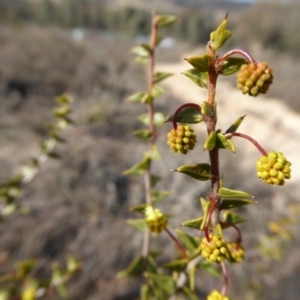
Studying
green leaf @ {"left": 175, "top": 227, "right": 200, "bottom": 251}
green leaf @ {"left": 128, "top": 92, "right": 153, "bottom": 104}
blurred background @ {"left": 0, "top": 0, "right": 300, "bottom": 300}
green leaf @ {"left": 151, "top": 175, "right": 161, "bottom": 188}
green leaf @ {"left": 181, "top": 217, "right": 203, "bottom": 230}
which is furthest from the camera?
blurred background @ {"left": 0, "top": 0, "right": 300, "bottom": 300}

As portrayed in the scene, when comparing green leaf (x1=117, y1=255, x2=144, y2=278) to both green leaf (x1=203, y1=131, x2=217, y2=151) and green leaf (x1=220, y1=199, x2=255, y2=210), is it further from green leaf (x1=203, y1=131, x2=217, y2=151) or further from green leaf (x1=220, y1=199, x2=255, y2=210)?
green leaf (x1=203, y1=131, x2=217, y2=151)

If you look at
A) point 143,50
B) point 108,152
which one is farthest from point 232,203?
point 108,152

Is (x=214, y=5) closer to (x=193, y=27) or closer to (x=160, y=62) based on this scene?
(x=193, y=27)

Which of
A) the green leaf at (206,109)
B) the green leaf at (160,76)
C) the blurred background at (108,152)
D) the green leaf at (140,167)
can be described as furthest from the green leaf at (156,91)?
Result: the green leaf at (206,109)

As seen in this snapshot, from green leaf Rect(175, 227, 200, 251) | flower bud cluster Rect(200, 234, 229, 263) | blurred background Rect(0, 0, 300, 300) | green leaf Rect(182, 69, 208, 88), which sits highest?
green leaf Rect(182, 69, 208, 88)

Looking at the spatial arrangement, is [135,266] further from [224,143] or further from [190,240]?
[224,143]

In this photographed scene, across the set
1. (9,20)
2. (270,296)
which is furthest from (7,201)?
(9,20)

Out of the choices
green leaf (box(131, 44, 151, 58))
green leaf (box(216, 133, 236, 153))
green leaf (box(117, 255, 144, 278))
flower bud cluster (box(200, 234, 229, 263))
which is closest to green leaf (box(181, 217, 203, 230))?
flower bud cluster (box(200, 234, 229, 263))

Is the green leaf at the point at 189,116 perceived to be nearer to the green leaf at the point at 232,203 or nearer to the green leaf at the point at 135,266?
the green leaf at the point at 232,203
